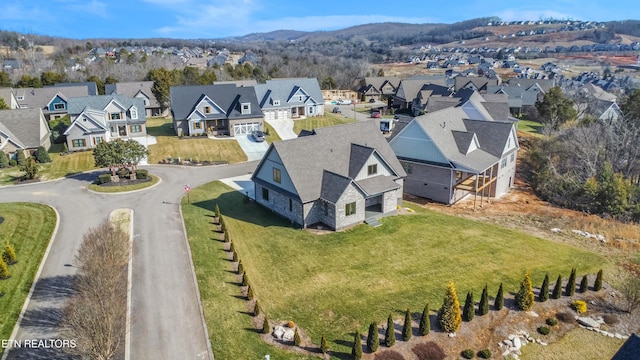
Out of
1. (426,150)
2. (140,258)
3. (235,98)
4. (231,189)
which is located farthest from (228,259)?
(235,98)

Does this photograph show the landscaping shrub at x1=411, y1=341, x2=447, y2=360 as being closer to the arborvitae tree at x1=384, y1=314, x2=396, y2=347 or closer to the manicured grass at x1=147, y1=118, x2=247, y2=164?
the arborvitae tree at x1=384, y1=314, x2=396, y2=347

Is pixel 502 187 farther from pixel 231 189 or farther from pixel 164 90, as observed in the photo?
pixel 164 90

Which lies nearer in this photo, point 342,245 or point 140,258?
point 140,258

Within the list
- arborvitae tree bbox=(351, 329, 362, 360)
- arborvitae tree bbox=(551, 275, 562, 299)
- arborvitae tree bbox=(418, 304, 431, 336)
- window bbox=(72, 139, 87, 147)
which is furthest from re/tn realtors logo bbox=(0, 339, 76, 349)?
window bbox=(72, 139, 87, 147)

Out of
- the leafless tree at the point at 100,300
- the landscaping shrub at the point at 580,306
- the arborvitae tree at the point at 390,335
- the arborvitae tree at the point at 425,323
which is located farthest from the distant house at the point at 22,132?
the landscaping shrub at the point at 580,306

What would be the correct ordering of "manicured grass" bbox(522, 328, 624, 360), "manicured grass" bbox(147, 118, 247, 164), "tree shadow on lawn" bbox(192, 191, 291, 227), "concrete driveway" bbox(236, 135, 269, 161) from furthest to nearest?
"concrete driveway" bbox(236, 135, 269, 161) → "manicured grass" bbox(147, 118, 247, 164) → "tree shadow on lawn" bbox(192, 191, 291, 227) → "manicured grass" bbox(522, 328, 624, 360)
